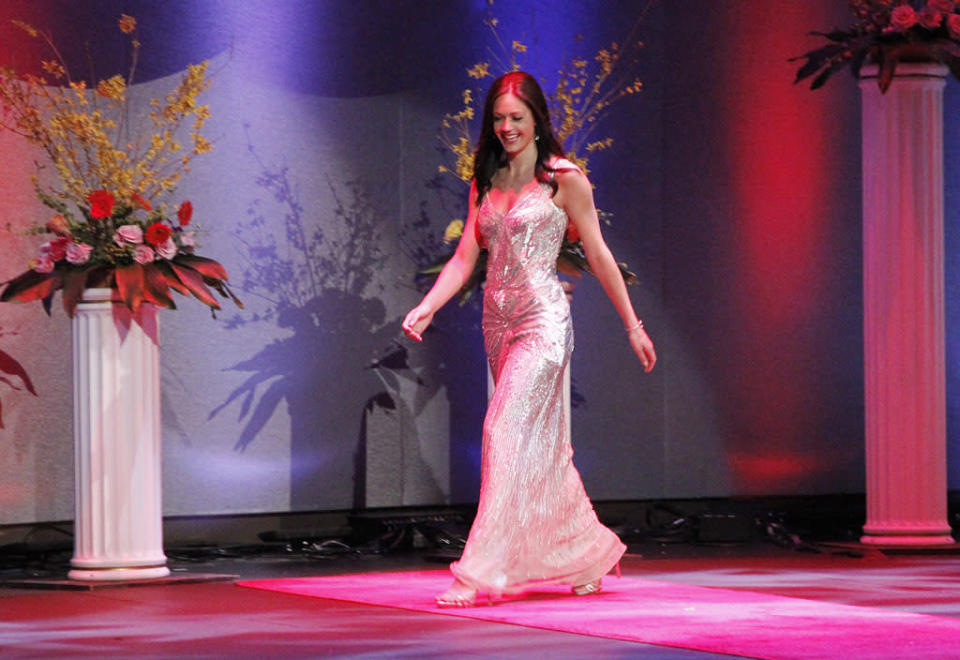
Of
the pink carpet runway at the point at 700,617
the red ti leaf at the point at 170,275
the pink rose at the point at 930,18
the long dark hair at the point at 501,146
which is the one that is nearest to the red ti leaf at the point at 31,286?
the red ti leaf at the point at 170,275

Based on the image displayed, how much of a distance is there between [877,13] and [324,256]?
2.71 metres

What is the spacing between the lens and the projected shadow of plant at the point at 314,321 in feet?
24.3

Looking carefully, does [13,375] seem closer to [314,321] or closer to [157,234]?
[157,234]

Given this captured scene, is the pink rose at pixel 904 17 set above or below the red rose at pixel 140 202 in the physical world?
above

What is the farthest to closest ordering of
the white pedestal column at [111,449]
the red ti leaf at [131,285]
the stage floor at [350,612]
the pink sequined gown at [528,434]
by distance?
the white pedestal column at [111,449], the red ti leaf at [131,285], the pink sequined gown at [528,434], the stage floor at [350,612]

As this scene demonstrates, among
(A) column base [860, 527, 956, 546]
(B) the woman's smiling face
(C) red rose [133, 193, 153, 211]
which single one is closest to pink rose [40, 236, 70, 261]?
(C) red rose [133, 193, 153, 211]

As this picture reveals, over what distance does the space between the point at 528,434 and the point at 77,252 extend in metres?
1.99

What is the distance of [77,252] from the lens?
236 inches

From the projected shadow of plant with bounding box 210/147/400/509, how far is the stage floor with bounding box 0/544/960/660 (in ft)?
2.04

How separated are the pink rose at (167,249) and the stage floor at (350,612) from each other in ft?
3.97

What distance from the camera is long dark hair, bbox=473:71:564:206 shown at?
5066mm

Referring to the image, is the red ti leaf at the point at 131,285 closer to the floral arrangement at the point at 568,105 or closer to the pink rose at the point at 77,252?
the pink rose at the point at 77,252

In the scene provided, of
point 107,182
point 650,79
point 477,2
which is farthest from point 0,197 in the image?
point 650,79

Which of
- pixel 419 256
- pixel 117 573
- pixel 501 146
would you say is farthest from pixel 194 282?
pixel 419 256
